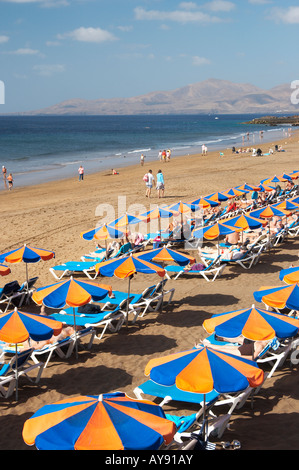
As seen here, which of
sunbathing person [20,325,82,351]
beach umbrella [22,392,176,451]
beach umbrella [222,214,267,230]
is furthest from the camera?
beach umbrella [222,214,267,230]

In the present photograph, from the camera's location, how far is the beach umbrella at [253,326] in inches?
259

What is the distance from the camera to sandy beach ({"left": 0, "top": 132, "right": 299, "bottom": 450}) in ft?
21.5

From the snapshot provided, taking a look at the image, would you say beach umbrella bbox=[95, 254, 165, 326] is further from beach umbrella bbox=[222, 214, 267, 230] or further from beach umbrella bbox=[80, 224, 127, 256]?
beach umbrella bbox=[222, 214, 267, 230]

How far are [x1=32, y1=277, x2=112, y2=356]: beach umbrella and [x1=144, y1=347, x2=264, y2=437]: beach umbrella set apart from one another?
2524mm

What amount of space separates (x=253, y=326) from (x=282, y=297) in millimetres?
1171

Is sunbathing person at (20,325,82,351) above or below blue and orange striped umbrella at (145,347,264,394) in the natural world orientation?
below

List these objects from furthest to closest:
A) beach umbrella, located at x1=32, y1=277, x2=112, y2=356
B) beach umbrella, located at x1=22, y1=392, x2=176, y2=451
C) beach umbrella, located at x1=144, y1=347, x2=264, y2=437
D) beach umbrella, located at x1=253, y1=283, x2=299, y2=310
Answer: beach umbrella, located at x1=32, y1=277, x2=112, y2=356 < beach umbrella, located at x1=253, y1=283, x2=299, y2=310 < beach umbrella, located at x1=144, y1=347, x2=264, y2=437 < beach umbrella, located at x1=22, y1=392, x2=176, y2=451

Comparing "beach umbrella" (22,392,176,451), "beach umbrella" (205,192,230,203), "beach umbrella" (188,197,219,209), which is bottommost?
"beach umbrella" (22,392,176,451)

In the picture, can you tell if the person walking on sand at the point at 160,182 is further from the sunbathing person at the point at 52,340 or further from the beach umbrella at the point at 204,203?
the sunbathing person at the point at 52,340

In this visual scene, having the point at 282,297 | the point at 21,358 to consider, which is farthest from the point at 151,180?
the point at 21,358

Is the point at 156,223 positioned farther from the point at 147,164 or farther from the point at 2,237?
the point at 147,164

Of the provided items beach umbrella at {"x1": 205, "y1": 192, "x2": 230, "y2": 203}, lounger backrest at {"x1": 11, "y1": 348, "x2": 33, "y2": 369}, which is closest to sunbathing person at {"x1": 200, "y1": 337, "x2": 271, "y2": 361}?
lounger backrest at {"x1": 11, "y1": 348, "x2": 33, "y2": 369}
